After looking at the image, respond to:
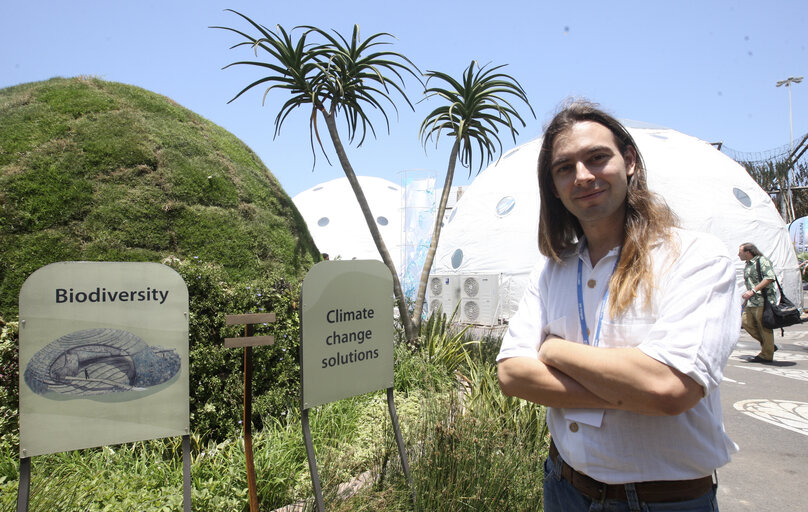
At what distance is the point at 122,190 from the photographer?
5.35m

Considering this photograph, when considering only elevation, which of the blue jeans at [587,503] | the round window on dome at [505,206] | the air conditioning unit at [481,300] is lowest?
the air conditioning unit at [481,300]

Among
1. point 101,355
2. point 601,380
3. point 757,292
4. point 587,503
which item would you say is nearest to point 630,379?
point 601,380

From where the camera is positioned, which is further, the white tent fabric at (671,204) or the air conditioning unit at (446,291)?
the air conditioning unit at (446,291)

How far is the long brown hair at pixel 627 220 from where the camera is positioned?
1520 millimetres

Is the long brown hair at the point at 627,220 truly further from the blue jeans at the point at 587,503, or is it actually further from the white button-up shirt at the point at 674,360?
the blue jeans at the point at 587,503

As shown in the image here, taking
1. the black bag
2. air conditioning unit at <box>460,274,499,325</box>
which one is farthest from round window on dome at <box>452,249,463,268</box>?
the black bag

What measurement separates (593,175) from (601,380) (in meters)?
0.65

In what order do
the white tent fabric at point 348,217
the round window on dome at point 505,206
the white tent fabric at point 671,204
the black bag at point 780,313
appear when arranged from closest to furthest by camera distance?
the black bag at point 780,313
the white tent fabric at point 671,204
the round window on dome at point 505,206
the white tent fabric at point 348,217

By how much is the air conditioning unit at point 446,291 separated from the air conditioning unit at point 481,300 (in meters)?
0.56

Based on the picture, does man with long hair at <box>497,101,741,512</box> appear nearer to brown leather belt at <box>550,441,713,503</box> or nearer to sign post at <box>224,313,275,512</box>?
brown leather belt at <box>550,441,713,503</box>

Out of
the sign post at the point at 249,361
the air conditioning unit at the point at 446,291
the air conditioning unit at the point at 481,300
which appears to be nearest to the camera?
the sign post at the point at 249,361

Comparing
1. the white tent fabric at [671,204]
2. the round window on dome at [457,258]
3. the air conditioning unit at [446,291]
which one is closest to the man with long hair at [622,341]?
the white tent fabric at [671,204]

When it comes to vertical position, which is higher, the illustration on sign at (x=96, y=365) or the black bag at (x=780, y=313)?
the illustration on sign at (x=96, y=365)

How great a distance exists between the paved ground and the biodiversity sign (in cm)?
392
